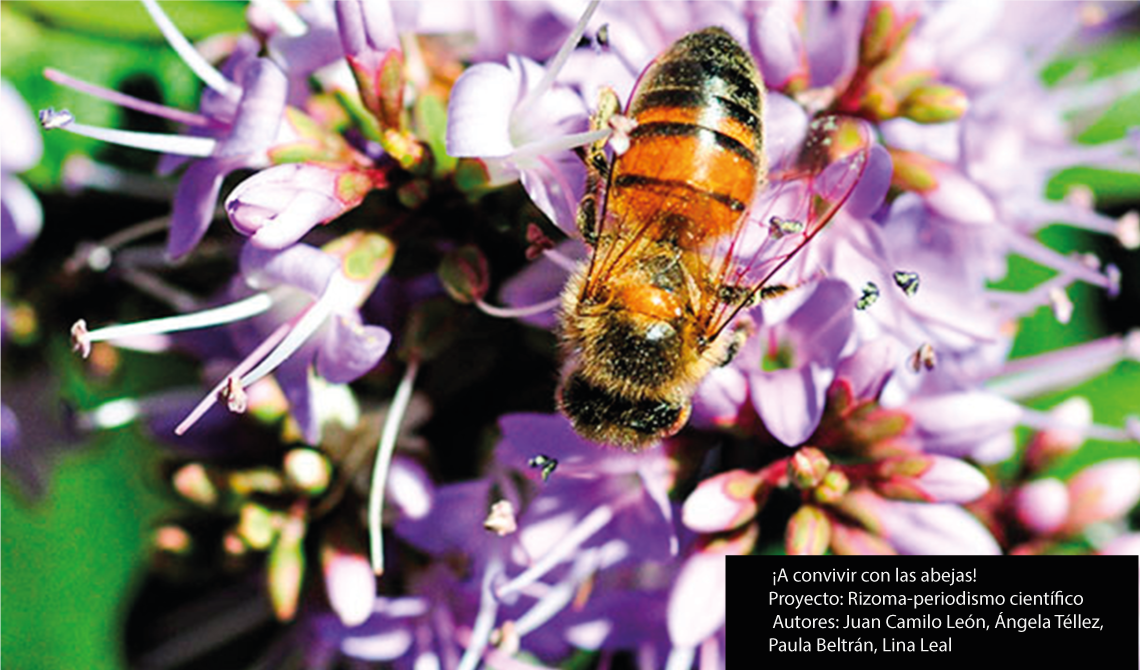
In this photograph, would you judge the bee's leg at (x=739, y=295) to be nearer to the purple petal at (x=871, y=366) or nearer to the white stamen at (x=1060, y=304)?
the purple petal at (x=871, y=366)

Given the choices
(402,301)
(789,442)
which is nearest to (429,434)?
(402,301)

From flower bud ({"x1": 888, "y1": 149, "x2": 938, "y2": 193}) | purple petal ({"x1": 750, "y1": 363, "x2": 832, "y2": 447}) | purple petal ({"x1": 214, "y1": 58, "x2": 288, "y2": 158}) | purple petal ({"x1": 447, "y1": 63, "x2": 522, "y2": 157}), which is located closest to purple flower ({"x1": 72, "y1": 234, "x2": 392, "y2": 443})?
purple petal ({"x1": 214, "y1": 58, "x2": 288, "y2": 158})

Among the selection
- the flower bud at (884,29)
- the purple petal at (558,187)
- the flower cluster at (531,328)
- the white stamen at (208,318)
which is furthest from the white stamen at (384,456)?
the flower bud at (884,29)

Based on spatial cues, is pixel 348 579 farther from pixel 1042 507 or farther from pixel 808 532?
pixel 1042 507

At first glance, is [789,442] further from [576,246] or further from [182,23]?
[182,23]

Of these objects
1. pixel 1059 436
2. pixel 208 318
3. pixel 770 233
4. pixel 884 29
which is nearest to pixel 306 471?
pixel 208 318

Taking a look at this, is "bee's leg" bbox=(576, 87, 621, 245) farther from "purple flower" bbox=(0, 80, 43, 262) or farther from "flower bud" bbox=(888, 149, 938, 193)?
"purple flower" bbox=(0, 80, 43, 262)

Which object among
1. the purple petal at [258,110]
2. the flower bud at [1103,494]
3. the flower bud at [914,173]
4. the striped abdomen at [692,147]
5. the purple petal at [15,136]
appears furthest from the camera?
the flower bud at [1103,494]
